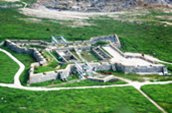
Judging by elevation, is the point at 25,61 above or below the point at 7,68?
below

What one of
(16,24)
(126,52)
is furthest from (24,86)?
(16,24)

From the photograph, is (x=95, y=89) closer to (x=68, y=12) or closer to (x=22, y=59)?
(x=22, y=59)

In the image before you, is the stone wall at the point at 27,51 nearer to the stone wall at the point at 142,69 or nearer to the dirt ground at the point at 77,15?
the stone wall at the point at 142,69

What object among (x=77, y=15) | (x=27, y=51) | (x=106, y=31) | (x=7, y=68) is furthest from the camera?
(x=77, y=15)

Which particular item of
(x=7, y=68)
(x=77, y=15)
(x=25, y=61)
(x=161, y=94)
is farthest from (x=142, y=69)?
(x=77, y=15)

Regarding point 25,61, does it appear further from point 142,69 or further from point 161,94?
point 161,94

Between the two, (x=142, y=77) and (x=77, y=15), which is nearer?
(x=142, y=77)
